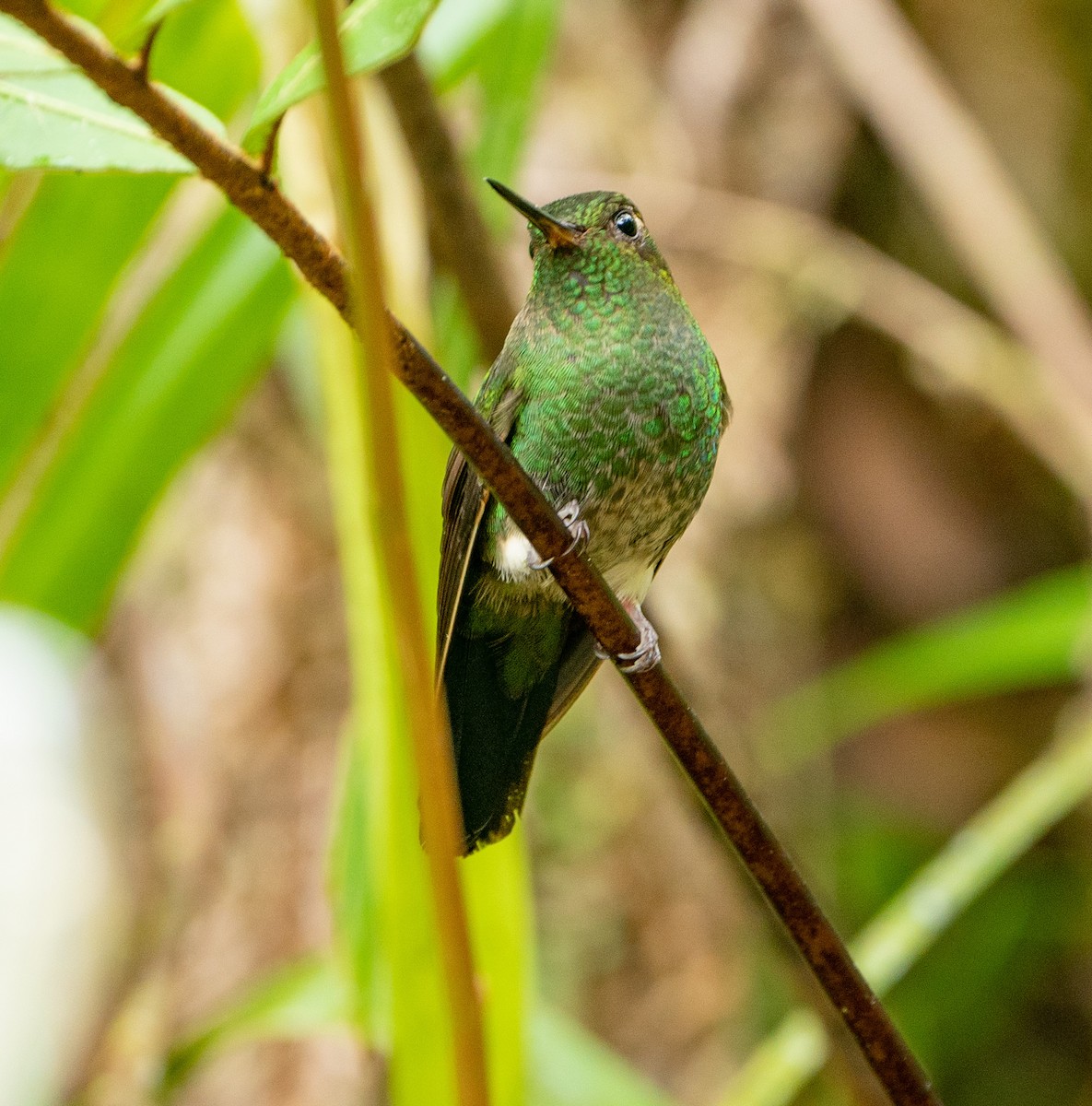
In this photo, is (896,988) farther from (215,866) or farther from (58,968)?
A: (58,968)

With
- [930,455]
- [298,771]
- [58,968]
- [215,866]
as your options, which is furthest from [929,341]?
[58,968]

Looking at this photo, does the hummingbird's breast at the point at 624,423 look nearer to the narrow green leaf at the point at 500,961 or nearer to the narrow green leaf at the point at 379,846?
the narrow green leaf at the point at 379,846

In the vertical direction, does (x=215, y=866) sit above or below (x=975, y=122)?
below

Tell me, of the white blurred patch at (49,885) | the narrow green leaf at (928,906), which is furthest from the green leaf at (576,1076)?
the white blurred patch at (49,885)

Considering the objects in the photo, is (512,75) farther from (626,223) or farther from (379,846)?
(379,846)

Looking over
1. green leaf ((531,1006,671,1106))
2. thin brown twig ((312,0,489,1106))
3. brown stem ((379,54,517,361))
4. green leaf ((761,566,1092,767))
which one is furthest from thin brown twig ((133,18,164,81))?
green leaf ((761,566,1092,767))
